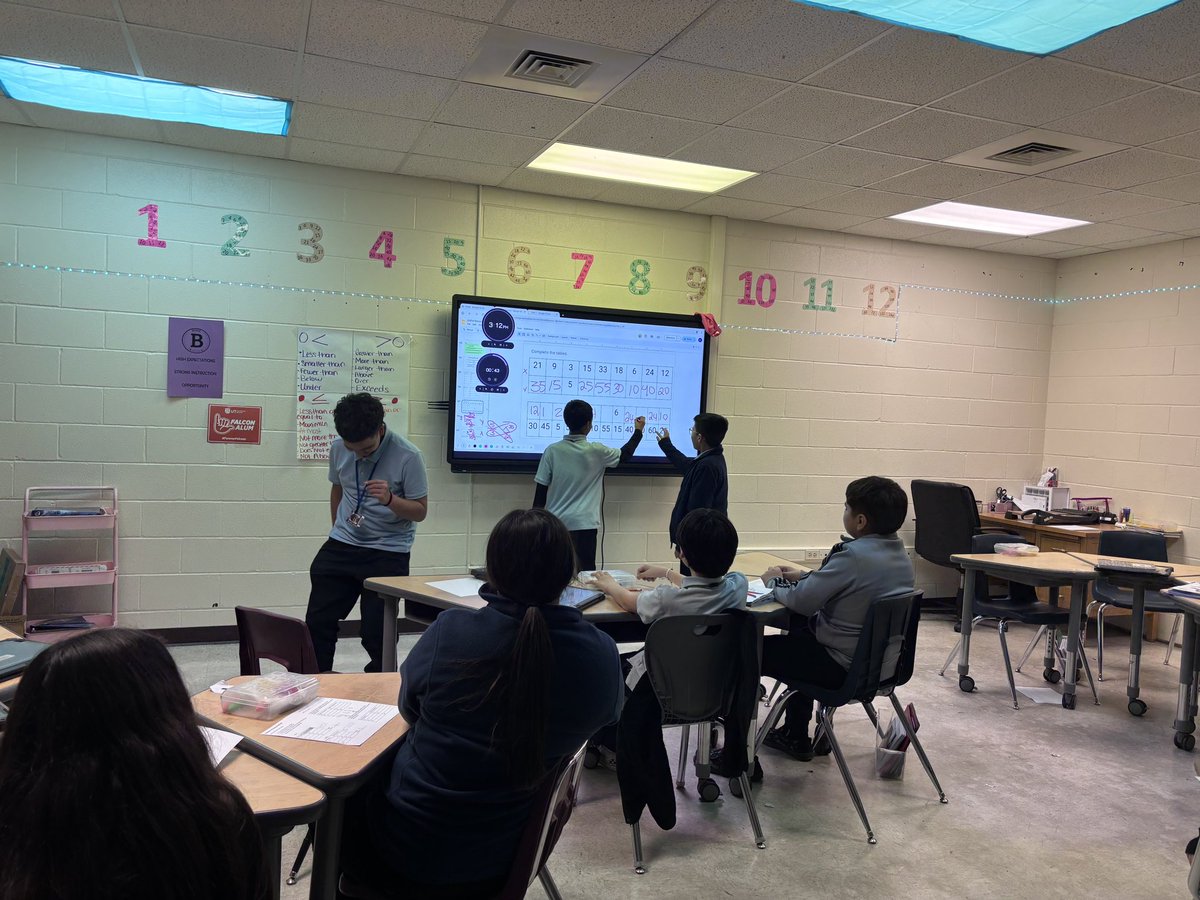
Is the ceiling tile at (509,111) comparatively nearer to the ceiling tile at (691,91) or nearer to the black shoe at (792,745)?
the ceiling tile at (691,91)

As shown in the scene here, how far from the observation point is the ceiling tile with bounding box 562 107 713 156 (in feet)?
12.8

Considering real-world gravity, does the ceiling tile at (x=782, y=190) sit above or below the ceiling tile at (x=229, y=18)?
above

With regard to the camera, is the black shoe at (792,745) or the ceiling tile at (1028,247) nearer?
the black shoe at (792,745)

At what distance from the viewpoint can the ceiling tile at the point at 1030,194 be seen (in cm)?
465

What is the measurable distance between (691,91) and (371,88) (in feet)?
4.39

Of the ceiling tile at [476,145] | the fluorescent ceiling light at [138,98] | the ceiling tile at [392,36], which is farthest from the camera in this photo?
the ceiling tile at [476,145]

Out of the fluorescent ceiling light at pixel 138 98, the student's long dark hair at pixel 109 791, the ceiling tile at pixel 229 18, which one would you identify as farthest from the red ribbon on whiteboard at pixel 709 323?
the student's long dark hair at pixel 109 791

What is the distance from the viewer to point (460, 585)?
10.8 ft

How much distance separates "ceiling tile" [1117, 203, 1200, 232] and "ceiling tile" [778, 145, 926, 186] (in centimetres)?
183

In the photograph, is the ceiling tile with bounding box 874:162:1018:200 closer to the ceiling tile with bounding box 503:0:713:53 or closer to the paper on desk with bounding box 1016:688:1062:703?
the ceiling tile with bounding box 503:0:713:53

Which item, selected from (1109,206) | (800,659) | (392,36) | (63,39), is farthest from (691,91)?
(1109,206)

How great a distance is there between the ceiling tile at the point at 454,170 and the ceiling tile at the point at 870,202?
1920 mm

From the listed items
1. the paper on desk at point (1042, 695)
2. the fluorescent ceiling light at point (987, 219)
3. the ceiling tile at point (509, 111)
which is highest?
the fluorescent ceiling light at point (987, 219)

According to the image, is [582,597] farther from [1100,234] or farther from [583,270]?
[1100,234]
